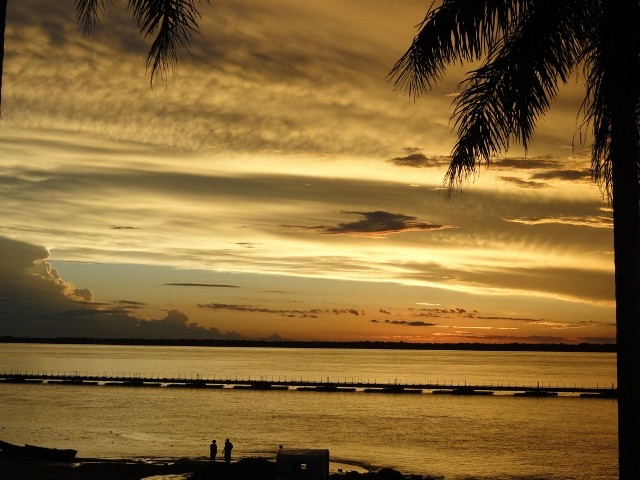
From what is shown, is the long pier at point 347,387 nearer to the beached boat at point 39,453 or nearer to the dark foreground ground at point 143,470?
the beached boat at point 39,453

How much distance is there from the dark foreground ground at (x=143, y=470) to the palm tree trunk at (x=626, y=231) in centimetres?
2932

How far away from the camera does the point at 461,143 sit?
9719 millimetres

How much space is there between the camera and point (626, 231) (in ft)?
23.9

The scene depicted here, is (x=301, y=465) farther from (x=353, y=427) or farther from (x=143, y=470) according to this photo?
(x=353, y=427)

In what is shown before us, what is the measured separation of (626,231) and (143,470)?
4467 cm

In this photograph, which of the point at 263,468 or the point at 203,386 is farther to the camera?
the point at 203,386

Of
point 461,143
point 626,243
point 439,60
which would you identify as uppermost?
point 439,60

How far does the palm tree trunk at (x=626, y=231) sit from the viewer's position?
725cm

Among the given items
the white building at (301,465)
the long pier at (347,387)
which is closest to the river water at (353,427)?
the long pier at (347,387)

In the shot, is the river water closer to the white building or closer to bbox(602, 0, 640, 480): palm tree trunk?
the white building

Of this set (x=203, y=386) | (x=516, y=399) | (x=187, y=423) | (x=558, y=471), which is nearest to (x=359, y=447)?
(x=558, y=471)

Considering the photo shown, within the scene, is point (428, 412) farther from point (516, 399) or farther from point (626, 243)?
point (626, 243)

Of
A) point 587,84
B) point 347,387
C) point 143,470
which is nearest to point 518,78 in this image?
point 587,84

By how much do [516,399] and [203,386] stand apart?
48.7 m
